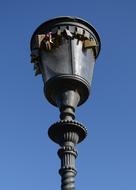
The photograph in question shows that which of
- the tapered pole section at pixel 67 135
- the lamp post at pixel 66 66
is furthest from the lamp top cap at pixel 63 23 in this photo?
the tapered pole section at pixel 67 135

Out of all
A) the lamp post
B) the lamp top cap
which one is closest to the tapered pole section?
the lamp post

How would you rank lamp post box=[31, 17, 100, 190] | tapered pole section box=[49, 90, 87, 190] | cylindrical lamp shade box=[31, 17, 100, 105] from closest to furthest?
tapered pole section box=[49, 90, 87, 190]
lamp post box=[31, 17, 100, 190]
cylindrical lamp shade box=[31, 17, 100, 105]

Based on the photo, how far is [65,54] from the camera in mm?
8016

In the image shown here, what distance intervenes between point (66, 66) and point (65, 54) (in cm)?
17

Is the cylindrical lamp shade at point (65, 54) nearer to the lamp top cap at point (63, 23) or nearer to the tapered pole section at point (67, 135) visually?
the lamp top cap at point (63, 23)

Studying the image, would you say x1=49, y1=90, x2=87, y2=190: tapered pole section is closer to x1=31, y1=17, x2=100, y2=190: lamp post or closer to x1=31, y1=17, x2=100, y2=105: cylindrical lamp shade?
x1=31, y1=17, x2=100, y2=190: lamp post

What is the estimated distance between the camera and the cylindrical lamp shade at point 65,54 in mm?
7941

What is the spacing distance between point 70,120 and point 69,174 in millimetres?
715

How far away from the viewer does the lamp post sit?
7.74 meters

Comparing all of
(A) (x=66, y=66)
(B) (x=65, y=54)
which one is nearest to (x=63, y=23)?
(B) (x=65, y=54)

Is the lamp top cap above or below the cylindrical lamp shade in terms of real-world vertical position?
above

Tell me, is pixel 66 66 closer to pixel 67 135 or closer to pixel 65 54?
pixel 65 54

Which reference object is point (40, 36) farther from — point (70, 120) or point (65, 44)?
point (70, 120)

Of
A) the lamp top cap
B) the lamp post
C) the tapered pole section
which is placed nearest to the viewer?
the tapered pole section
